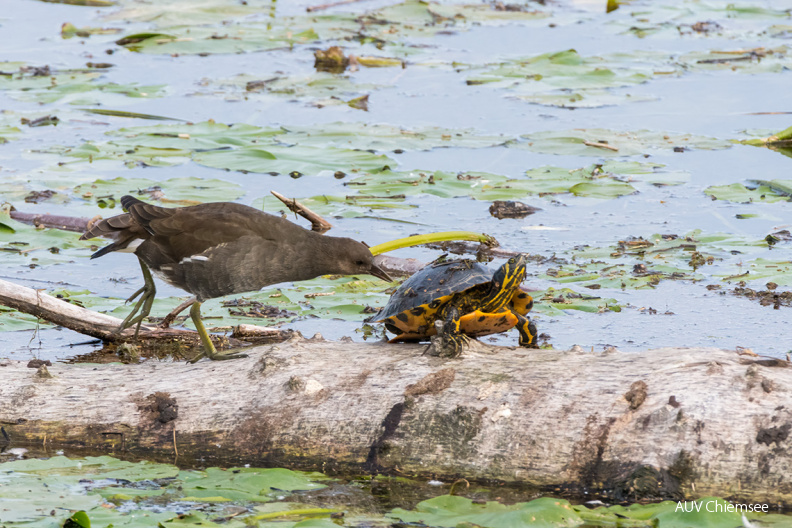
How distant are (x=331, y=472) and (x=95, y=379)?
3.91ft

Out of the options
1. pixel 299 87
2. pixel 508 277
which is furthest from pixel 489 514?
pixel 299 87

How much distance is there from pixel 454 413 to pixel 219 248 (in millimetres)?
1535

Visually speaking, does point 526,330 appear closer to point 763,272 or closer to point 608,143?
point 763,272

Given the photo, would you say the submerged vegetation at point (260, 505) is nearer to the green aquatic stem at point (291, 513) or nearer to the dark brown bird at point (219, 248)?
the green aquatic stem at point (291, 513)

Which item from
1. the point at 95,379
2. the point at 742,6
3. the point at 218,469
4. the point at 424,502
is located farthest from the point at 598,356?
the point at 742,6

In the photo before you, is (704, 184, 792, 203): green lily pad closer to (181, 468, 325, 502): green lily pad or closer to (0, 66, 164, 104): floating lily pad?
(181, 468, 325, 502): green lily pad

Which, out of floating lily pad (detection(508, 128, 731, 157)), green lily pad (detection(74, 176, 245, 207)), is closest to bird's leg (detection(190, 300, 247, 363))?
green lily pad (detection(74, 176, 245, 207))

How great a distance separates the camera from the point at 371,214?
285 inches

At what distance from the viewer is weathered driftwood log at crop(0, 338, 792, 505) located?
11.4 feet

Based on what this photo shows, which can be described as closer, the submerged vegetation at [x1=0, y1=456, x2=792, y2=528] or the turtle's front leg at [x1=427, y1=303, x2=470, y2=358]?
the submerged vegetation at [x1=0, y1=456, x2=792, y2=528]

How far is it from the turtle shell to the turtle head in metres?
0.08

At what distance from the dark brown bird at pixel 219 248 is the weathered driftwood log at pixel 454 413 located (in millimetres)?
501

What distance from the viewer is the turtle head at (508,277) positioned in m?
4.55

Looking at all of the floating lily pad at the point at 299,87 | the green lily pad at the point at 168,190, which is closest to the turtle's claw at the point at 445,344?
the green lily pad at the point at 168,190
